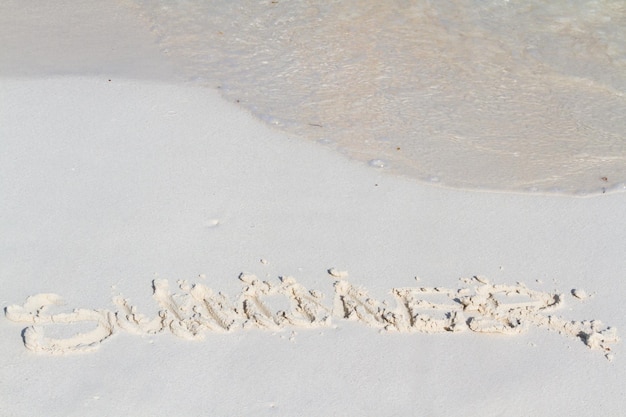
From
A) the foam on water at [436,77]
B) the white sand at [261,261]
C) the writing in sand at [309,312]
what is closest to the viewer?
the white sand at [261,261]

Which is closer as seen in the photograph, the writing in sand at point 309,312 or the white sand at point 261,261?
the white sand at point 261,261

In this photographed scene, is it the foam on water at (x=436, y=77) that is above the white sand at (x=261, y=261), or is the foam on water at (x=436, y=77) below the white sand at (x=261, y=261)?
above

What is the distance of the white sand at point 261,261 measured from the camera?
7.63ft

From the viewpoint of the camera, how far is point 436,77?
4.18m

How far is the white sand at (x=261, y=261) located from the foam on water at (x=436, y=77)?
9.2 inches

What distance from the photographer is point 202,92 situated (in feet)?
12.6

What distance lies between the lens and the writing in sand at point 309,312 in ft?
8.21

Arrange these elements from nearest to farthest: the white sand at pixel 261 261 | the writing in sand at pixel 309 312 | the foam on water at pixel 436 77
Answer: the white sand at pixel 261 261 → the writing in sand at pixel 309 312 → the foam on water at pixel 436 77

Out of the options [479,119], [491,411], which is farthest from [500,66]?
[491,411]

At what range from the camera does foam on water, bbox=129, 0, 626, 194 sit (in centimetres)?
352

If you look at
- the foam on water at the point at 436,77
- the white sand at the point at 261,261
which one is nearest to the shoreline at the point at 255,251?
the white sand at the point at 261,261

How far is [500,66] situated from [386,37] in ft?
2.30

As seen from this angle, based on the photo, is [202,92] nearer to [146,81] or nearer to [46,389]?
[146,81]

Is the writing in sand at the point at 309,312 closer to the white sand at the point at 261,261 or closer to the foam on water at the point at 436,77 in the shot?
the white sand at the point at 261,261
